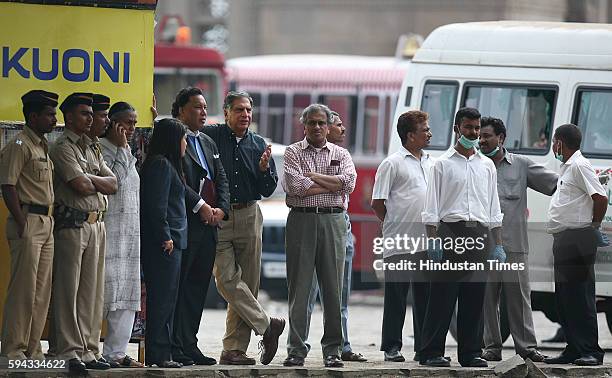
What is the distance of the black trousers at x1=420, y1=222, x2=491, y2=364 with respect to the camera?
40.4 feet

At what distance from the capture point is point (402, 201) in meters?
12.8

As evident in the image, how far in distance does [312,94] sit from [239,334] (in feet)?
47.8

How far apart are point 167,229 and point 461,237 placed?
7.29ft

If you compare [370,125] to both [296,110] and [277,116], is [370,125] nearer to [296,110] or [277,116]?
[296,110]

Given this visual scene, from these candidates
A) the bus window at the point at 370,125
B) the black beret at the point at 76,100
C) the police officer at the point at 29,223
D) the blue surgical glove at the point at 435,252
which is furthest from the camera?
the bus window at the point at 370,125

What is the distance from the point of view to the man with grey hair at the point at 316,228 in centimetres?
1217

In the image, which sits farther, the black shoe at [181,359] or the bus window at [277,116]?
the bus window at [277,116]

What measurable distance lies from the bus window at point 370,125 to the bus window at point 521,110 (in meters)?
10.1

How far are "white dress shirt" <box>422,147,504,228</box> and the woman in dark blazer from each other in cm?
188

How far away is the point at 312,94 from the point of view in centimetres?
2669

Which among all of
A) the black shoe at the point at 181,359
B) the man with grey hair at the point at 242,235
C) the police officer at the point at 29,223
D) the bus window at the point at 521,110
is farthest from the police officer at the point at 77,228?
the bus window at the point at 521,110

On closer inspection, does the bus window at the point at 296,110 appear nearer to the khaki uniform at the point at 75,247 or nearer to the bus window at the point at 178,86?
the bus window at the point at 178,86

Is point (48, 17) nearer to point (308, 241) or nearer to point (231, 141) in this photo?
point (231, 141)

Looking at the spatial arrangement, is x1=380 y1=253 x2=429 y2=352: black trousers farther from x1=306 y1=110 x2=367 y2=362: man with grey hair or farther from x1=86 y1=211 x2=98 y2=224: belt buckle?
x1=86 y1=211 x2=98 y2=224: belt buckle
